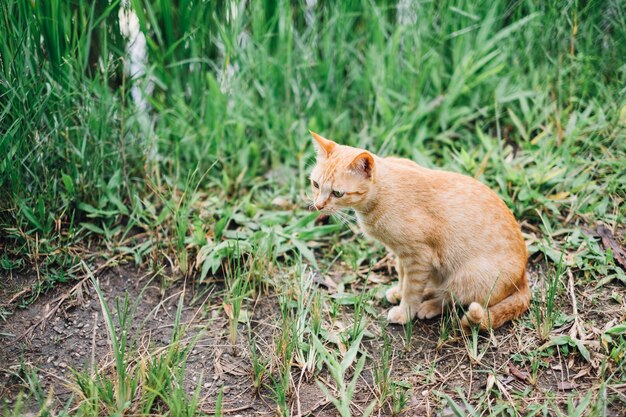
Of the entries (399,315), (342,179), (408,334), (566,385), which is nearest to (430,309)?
(399,315)

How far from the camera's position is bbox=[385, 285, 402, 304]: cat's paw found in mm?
2982

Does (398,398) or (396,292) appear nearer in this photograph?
(398,398)

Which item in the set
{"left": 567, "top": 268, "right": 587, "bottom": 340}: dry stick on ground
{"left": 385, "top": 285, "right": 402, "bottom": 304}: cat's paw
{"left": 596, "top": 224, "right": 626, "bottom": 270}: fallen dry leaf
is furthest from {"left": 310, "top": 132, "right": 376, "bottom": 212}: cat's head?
{"left": 596, "top": 224, "right": 626, "bottom": 270}: fallen dry leaf

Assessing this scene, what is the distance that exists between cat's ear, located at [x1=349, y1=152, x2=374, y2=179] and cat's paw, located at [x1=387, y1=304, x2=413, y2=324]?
70cm

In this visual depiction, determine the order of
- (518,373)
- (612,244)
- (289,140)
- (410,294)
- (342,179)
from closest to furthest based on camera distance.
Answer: (518,373), (342,179), (410,294), (612,244), (289,140)

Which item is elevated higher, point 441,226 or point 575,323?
point 441,226

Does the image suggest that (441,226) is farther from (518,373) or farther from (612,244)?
(612,244)

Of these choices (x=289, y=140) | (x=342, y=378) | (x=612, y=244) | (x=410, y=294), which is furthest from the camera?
(x=289, y=140)

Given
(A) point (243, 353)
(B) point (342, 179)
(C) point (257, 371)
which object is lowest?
(A) point (243, 353)

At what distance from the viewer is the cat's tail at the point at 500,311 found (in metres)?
2.58

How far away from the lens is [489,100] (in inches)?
154

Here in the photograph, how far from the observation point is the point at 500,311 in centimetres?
266

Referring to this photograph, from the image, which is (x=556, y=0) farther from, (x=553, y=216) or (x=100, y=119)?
(x=100, y=119)

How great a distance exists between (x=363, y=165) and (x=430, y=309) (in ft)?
2.75
